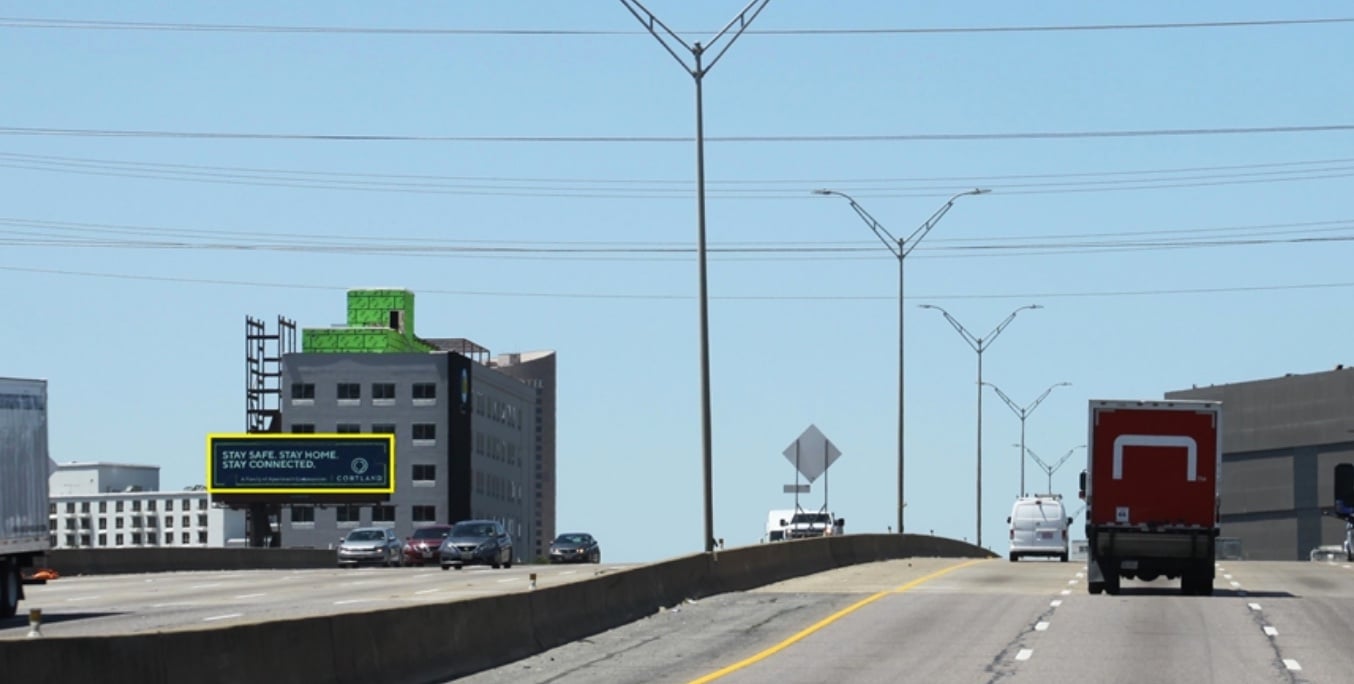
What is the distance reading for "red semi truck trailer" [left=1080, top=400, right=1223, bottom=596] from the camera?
3547 centimetres

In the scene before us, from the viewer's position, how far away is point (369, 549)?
2719 inches

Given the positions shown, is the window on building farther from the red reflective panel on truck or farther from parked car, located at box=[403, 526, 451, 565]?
the red reflective panel on truck

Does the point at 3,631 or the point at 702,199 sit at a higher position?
the point at 702,199

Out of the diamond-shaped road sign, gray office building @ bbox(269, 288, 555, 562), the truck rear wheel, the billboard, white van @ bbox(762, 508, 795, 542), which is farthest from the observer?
gray office building @ bbox(269, 288, 555, 562)

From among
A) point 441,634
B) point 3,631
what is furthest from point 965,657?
point 3,631

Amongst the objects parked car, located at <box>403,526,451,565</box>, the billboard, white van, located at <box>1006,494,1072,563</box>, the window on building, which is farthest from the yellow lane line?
the window on building

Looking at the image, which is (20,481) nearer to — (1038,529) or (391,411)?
(1038,529)

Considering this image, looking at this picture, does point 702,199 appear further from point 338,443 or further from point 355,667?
point 338,443

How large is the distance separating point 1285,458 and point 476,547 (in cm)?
9281

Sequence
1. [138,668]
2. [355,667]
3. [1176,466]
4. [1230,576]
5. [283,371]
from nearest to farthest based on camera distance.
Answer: [138,668] < [355,667] < [1176,466] < [1230,576] < [283,371]

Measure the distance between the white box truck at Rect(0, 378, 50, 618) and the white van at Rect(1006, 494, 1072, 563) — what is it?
37219mm

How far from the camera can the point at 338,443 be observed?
12425cm

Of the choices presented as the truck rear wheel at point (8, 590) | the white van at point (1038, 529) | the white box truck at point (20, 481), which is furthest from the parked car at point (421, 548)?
the truck rear wheel at point (8, 590)

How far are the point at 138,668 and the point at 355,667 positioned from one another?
436cm
